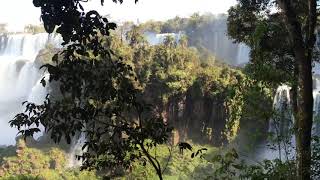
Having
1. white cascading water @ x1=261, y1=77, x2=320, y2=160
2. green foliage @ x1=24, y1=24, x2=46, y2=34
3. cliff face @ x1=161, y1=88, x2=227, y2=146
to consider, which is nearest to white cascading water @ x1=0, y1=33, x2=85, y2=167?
green foliage @ x1=24, y1=24, x2=46, y2=34

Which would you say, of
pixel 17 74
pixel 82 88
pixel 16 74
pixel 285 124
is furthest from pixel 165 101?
pixel 82 88

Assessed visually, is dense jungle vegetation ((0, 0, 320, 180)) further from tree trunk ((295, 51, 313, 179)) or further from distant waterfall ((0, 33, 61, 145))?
distant waterfall ((0, 33, 61, 145))

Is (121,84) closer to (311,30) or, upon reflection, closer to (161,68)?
(311,30)

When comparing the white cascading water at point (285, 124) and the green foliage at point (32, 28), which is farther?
the green foliage at point (32, 28)

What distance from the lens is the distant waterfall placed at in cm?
4283

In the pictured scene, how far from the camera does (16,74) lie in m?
45.5

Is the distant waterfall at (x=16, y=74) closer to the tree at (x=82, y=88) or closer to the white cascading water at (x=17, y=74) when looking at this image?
the white cascading water at (x=17, y=74)

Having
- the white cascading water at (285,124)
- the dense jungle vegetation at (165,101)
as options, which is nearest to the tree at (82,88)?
the dense jungle vegetation at (165,101)

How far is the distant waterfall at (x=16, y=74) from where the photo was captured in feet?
141

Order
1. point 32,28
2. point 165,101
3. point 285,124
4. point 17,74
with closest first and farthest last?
point 285,124
point 165,101
point 17,74
point 32,28

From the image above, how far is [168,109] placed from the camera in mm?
31172

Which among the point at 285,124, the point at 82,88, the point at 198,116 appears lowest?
the point at 82,88

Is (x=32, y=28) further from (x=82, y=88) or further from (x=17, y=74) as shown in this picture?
(x=82, y=88)

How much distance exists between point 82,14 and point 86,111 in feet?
2.06
